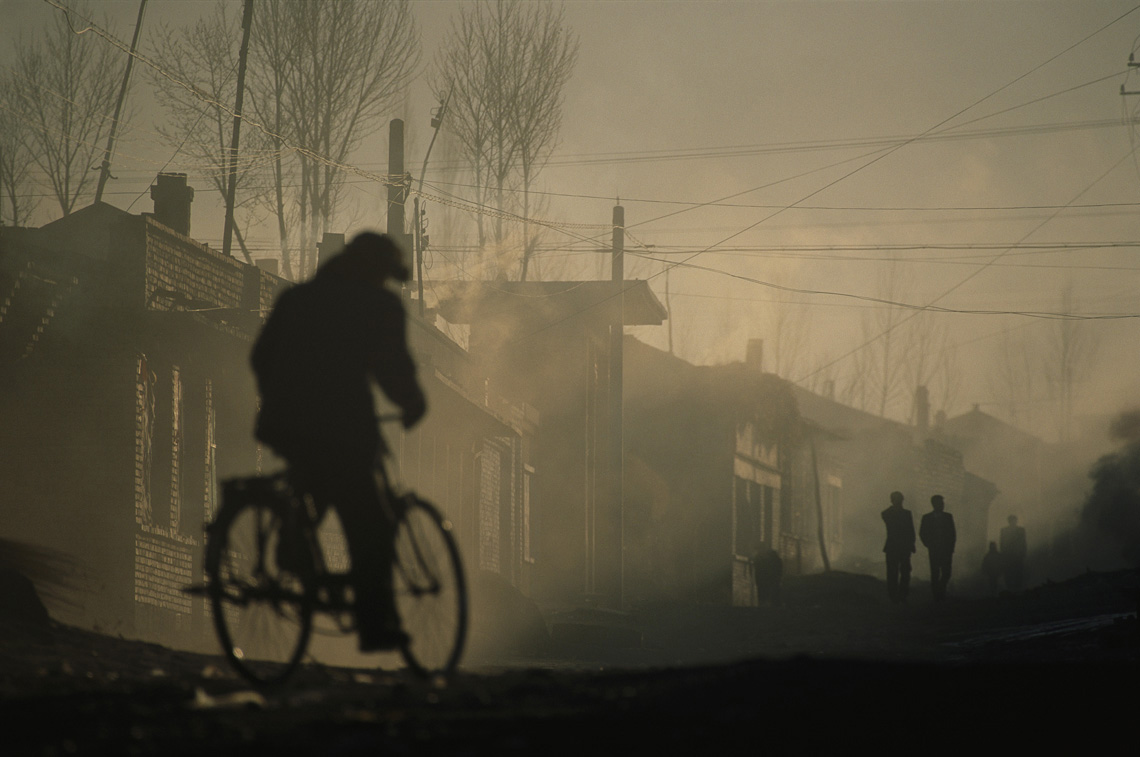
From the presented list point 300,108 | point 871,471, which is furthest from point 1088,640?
point 871,471

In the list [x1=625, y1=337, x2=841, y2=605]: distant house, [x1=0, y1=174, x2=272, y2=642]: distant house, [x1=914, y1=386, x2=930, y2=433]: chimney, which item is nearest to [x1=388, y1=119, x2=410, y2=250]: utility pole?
[x1=0, y1=174, x2=272, y2=642]: distant house

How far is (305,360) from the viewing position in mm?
5488

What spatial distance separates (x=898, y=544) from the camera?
2150 centimetres

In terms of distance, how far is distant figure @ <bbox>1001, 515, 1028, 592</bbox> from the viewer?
32406 mm

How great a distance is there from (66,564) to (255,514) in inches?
329

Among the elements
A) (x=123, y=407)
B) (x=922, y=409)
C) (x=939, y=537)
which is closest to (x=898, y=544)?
(x=939, y=537)

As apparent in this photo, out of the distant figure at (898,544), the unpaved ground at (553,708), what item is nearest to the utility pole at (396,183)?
the distant figure at (898,544)

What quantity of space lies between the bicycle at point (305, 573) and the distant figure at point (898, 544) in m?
16.3

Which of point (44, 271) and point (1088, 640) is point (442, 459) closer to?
point (44, 271)

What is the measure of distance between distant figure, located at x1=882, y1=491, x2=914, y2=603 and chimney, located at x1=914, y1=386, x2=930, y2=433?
186 feet

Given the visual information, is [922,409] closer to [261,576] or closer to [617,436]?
[617,436]

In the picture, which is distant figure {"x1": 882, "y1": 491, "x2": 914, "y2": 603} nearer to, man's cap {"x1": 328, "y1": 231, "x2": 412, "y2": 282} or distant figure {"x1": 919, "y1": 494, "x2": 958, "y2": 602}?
distant figure {"x1": 919, "y1": 494, "x2": 958, "y2": 602}

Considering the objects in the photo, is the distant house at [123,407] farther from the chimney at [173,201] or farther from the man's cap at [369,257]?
the man's cap at [369,257]

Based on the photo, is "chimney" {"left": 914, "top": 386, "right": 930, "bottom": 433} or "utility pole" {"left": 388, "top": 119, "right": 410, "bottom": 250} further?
"chimney" {"left": 914, "top": 386, "right": 930, "bottom": 433}
